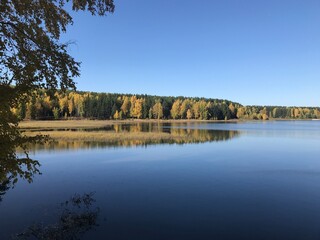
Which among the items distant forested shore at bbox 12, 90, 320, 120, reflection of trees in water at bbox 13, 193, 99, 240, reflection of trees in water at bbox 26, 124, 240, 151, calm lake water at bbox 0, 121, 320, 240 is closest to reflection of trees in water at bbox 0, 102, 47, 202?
reflection of trees in water at bbox 13, 193, 99, 240

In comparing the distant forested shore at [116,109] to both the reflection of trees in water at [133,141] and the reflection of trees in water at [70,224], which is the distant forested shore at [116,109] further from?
the reflection of trees in water at [70,224]

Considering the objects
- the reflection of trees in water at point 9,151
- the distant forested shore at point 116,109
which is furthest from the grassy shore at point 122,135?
the distant forested shore at point 116,109

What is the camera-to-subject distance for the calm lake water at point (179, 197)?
12.3 meters

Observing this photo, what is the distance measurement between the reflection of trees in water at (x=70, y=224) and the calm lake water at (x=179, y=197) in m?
0.36

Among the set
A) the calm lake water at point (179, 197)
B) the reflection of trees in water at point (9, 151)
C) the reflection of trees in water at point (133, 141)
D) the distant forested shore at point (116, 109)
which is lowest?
the calm lake water at point (179, 197)

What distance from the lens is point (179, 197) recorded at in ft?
54.5

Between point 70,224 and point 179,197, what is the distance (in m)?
6.46

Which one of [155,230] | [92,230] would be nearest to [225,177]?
[155,230]

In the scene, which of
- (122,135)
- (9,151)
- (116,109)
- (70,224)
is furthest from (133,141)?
(116,109)

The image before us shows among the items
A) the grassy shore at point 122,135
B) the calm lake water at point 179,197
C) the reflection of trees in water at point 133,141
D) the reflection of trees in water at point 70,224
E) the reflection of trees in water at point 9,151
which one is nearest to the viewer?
the reflection of trees in water at point 9,151

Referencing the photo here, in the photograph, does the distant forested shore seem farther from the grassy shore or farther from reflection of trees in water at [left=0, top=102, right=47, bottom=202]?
reflection of trees in water at [left=0, top=102, right=47, bottom=202]

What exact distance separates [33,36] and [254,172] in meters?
20.8

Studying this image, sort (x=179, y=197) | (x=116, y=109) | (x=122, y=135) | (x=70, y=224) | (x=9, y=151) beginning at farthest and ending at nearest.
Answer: (x=116, y=109) → (x=122, y=135) → (x=179, y=197) → (x=70, y=224) → (x=9, y=151)

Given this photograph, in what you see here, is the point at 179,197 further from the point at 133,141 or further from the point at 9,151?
the point at 133,141
